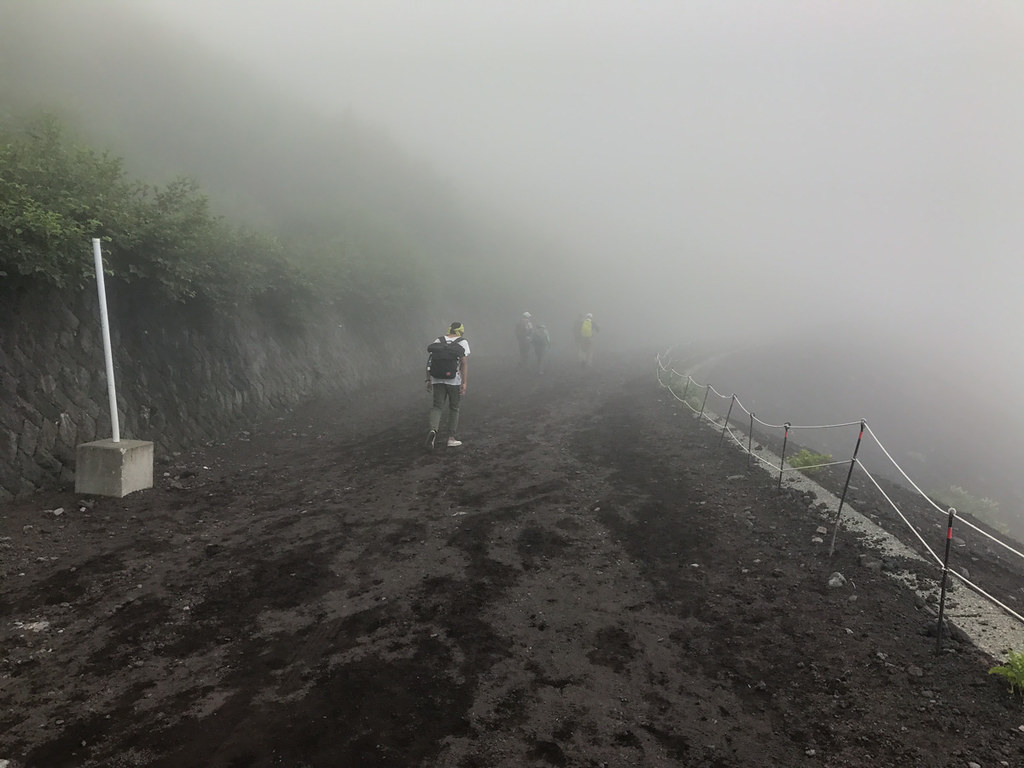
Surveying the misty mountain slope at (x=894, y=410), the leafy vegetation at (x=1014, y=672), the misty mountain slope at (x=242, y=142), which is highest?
the misty mountain slope at (x=242, y=142)

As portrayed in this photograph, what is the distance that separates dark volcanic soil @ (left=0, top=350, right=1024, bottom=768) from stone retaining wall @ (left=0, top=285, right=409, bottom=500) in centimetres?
83

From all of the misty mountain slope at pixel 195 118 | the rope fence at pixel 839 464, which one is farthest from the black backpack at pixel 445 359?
the misty mountain slope at pixel 195 118

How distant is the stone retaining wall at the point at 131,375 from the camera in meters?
6.82

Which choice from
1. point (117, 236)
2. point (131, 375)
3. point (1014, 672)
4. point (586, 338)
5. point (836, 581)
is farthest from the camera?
point (586, 338)

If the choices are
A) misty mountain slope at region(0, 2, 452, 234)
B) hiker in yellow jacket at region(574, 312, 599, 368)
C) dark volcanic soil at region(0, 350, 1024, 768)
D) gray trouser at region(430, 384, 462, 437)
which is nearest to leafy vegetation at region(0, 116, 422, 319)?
dark volcanic soil at region(0, 350, 1024, 768)

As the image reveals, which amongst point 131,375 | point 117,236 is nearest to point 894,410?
point 131,375

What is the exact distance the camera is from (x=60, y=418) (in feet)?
23.6

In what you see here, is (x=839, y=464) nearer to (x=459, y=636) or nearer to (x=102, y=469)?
(x=459, y=636)

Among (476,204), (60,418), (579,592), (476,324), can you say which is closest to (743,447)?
(579,592)

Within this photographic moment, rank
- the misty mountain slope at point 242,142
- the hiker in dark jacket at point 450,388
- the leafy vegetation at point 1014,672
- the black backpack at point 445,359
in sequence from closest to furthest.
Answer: the leafy vegetation at point 1014,672
the black backpack at point 445,359
the hiker in dark jacket at point 450,388
the misty mountain slope at point 242,142

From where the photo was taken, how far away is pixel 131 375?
8711 mm

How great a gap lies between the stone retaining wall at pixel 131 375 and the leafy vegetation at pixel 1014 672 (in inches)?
360

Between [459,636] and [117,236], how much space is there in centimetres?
748

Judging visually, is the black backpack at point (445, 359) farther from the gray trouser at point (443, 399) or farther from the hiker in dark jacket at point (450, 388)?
the gray trouser at point (443, 399)
